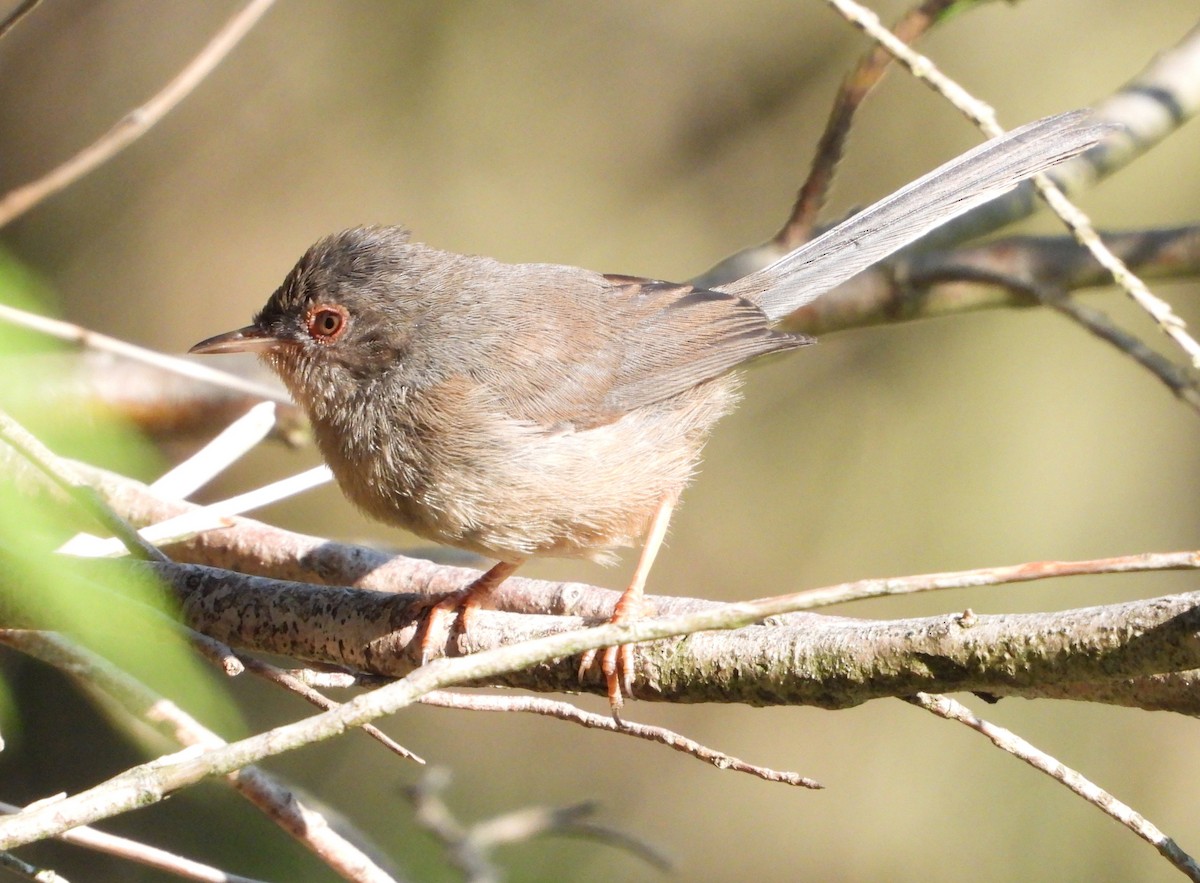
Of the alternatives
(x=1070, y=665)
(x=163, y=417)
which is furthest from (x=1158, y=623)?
(x=163, y=417)

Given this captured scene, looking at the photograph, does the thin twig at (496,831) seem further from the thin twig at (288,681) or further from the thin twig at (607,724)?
the thin twig at (288,681)

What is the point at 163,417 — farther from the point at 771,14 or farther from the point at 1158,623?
the point at 771,14

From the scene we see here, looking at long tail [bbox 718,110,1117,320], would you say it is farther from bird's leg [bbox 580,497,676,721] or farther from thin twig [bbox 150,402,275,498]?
thin twig [bbox 150,402,275,498]

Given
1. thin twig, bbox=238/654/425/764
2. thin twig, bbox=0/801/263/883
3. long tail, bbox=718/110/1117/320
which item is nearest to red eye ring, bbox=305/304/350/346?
long tail, bbox=718/110/1117/320

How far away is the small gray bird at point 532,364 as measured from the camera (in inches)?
133

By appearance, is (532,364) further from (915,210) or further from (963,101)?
(963,101)

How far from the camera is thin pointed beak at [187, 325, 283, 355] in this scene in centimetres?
363

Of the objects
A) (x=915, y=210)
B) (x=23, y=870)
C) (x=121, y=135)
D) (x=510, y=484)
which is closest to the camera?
(x=23, y=870)

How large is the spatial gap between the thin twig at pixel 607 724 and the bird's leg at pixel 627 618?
9 cm

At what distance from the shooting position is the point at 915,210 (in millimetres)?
3752

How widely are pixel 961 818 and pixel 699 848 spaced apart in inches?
56.4

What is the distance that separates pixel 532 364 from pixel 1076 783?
214 cm

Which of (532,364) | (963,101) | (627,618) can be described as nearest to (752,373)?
(532,364)

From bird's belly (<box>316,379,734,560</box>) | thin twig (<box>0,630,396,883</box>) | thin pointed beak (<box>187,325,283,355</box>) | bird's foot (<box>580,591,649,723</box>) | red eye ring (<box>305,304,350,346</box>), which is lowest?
thin twig (<box>0,630,396,883</box>)
